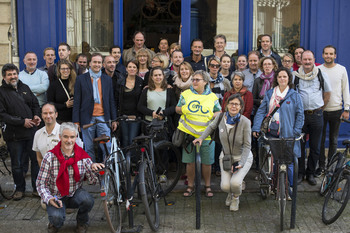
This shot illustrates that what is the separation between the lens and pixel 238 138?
6.04 metres

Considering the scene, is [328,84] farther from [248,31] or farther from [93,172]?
[93,172]

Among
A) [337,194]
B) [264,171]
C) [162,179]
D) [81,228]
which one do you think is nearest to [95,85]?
[162,179]

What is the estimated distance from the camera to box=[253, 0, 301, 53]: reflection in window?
29.9 feet

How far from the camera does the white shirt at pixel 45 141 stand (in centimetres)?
598

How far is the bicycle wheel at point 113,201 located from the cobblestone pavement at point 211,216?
8.7 inches

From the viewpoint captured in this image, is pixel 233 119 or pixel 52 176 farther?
pixel 233 119

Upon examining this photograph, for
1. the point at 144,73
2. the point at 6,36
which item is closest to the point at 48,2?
the point at 6,36

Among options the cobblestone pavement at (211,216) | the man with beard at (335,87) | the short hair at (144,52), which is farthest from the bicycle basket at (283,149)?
the short hair at (144,52)

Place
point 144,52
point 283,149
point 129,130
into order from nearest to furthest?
point 283,149 → point 129,130 → point 144,52

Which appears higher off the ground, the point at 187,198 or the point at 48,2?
the point at 48,2

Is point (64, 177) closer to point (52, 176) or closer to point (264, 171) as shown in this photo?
point (52, 176)

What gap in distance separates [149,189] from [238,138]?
1359 mm

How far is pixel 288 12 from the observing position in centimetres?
916

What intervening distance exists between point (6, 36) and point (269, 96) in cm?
505
